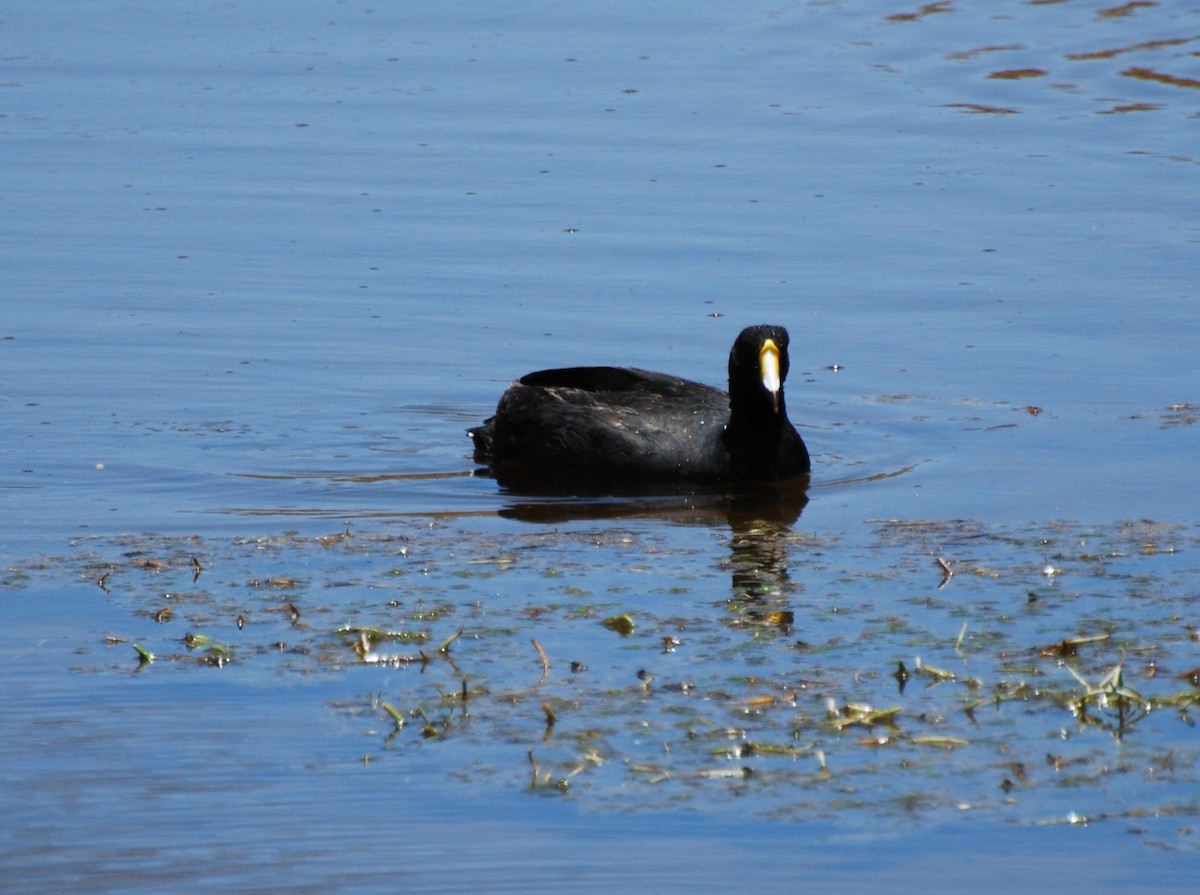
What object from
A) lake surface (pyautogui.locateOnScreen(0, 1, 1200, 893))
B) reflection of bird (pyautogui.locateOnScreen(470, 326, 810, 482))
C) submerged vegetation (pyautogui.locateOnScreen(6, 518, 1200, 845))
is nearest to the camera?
lake surface (pyautogui.locateOnScreen(0, 1, 1200, 893))

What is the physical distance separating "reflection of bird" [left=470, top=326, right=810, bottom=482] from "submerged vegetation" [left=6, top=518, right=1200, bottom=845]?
1214 millimetres

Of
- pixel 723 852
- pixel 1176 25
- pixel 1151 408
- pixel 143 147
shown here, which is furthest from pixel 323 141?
pixel 723 852

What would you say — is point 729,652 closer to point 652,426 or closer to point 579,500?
point 579,500

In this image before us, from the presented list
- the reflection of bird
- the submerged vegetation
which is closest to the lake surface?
the submerged vegetation

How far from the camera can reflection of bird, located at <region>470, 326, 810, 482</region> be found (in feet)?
34.0

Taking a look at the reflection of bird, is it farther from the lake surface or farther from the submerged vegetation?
the submerged vegetation

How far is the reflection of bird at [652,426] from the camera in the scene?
34.0ft

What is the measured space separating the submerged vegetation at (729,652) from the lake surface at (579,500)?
0.03 metres

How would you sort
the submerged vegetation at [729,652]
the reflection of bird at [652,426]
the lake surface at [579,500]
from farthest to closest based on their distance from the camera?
the reflection of bird at [652,426]
the submerged vegetation at [729,652]
the lake surface at [579,500]

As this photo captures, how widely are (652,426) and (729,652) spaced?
3.57 metres

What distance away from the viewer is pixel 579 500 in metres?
10.1

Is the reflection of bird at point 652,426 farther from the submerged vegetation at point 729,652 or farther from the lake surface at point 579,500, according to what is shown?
the submerged vegetation at point 729,652

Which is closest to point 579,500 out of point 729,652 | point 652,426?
point 652,426

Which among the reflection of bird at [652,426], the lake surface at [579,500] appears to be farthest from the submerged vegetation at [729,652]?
the reflection of bird at [652,426]
